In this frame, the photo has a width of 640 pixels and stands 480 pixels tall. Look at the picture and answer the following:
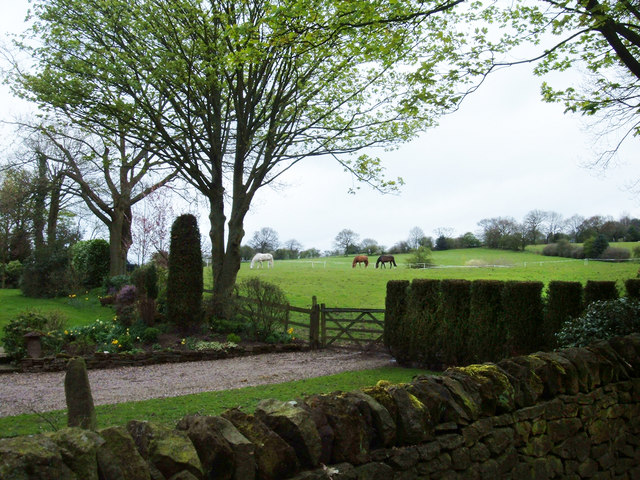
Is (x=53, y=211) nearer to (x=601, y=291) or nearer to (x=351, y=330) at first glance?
(x=351, y=330)

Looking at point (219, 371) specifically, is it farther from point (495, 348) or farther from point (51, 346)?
point (495, 348)

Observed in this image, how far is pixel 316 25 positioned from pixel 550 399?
21.7ft

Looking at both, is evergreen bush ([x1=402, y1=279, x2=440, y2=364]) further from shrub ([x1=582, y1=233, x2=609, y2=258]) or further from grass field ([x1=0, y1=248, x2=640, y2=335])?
shrub ([x1=582, y1=233, x2=609, y2=258])

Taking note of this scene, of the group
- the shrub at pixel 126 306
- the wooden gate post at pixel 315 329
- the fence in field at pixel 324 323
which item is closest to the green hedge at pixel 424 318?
the fence in field at pixel 324 323

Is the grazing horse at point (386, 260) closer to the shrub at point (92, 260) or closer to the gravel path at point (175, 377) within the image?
the shrub at point (92, 260)

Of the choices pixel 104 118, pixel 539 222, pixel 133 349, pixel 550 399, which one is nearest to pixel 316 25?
pixel 550 399

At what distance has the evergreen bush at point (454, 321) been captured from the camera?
1103 cm

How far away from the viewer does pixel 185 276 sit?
617 inches

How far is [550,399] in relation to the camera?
169 inches

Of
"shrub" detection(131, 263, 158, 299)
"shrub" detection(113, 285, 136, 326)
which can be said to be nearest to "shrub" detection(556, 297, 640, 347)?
"shrub" detection(113, 285, 136, 326)

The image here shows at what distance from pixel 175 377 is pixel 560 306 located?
8.44m

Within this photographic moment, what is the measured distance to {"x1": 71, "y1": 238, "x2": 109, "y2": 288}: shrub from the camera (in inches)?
943

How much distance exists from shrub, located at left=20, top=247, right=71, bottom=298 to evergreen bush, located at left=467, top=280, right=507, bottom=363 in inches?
727

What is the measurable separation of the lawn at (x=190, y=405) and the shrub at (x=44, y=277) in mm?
16071
